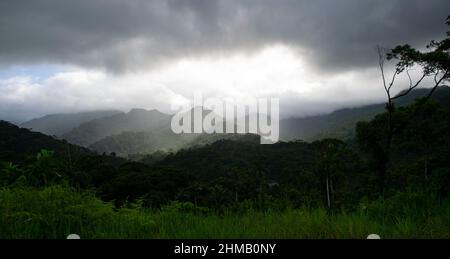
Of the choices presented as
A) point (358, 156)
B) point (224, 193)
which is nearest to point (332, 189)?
point (358, 156)

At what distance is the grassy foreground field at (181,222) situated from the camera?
488 centimetres

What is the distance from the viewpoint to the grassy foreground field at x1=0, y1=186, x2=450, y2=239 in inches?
192

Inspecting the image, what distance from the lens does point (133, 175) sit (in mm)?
46844

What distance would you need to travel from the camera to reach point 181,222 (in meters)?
5.62

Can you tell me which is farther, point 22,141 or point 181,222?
point 22,141

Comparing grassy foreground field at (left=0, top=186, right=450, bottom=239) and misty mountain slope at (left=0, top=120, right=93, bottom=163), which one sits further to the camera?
misty mountain slope at (left=0, top=120, right=93, bottom=163)

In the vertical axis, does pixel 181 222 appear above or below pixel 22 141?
below

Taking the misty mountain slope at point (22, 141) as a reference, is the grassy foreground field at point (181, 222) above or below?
below

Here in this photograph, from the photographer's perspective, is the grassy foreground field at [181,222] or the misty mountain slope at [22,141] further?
the misty mountain slope at [22,141]

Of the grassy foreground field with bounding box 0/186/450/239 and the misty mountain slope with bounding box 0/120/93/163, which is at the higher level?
the misty mountain slope with bounding box 0/120/93/163
